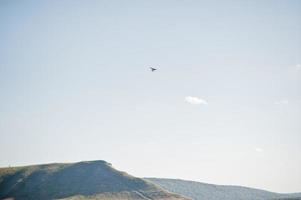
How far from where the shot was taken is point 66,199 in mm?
198375

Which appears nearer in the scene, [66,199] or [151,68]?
[151,68]

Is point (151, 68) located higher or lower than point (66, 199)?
higher

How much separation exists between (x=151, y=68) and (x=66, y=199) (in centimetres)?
11684

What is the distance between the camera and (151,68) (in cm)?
10794
